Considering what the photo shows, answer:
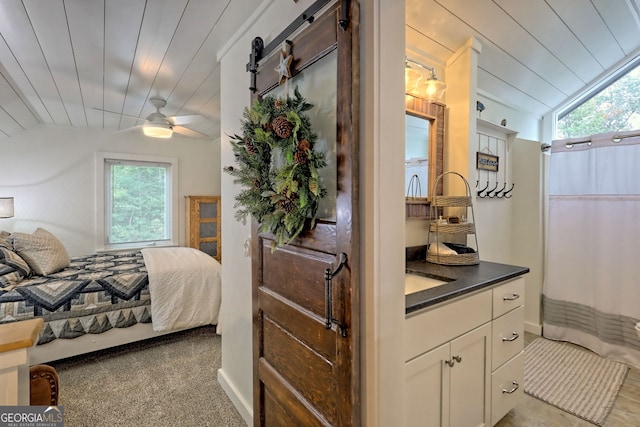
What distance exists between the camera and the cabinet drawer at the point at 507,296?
150cm

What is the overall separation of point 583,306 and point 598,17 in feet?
7.52

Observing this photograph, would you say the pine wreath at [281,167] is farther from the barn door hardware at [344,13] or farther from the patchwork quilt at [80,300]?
the patchwork quilt at [80,300]

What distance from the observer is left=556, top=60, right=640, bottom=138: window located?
255 centimetres

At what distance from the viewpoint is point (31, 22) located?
5.08 ft

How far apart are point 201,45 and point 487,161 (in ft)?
7.64

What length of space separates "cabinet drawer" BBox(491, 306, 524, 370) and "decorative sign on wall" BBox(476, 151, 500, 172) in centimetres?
118

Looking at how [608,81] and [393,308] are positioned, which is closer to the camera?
[393,308]

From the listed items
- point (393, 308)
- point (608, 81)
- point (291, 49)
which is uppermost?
point (608, 81)

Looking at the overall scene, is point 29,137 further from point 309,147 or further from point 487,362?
point 487,362

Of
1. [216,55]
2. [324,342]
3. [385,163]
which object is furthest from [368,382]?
[216,55]

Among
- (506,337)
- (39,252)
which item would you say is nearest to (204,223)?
(39,252)

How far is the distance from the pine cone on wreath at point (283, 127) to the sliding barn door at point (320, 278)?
4.7 inches

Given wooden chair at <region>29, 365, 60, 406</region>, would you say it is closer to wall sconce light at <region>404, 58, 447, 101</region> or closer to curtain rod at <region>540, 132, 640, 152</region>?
wall sconce light at <region>404, 58, 447, 101</region>

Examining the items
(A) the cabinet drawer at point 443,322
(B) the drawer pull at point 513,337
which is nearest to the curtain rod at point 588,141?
(B) the drawer pull at point 513,337
